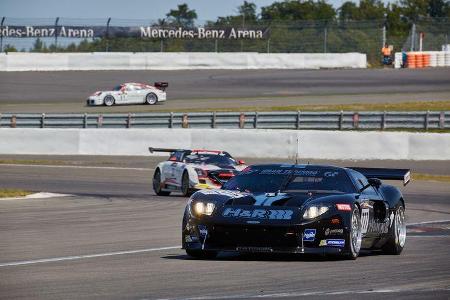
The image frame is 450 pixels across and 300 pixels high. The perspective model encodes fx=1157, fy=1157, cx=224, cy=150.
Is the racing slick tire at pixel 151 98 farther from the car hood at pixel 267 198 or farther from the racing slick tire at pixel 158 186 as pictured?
the car hood at pixel 267 198

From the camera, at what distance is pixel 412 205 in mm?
21906

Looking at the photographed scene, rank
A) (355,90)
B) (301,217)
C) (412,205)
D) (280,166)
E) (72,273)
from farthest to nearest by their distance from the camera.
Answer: (355,90), (412,205), (280,166), (301,217), (72,273)

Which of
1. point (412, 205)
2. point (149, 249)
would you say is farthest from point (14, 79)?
point (149, 249)

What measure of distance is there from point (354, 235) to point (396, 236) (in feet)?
4.61

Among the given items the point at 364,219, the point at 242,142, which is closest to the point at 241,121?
the point at 242,142

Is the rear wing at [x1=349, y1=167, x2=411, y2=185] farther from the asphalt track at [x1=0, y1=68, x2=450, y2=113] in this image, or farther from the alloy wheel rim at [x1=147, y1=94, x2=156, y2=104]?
the alloy wheel rim at [x1=147, y1=94, x2=156, y2=104]

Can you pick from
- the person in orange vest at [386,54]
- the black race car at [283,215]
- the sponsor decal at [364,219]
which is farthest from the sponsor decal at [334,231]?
the person in orange vest at [386,54]

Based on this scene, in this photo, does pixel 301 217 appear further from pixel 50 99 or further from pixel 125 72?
pixel 125 72

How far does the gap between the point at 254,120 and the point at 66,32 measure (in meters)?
23.5

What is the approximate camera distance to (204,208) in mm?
11352

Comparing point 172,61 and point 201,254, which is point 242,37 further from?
point 201,254

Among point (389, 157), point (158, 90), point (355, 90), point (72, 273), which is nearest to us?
point (72, 273)

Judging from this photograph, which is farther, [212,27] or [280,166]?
[212,27]

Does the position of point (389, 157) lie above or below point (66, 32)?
below
